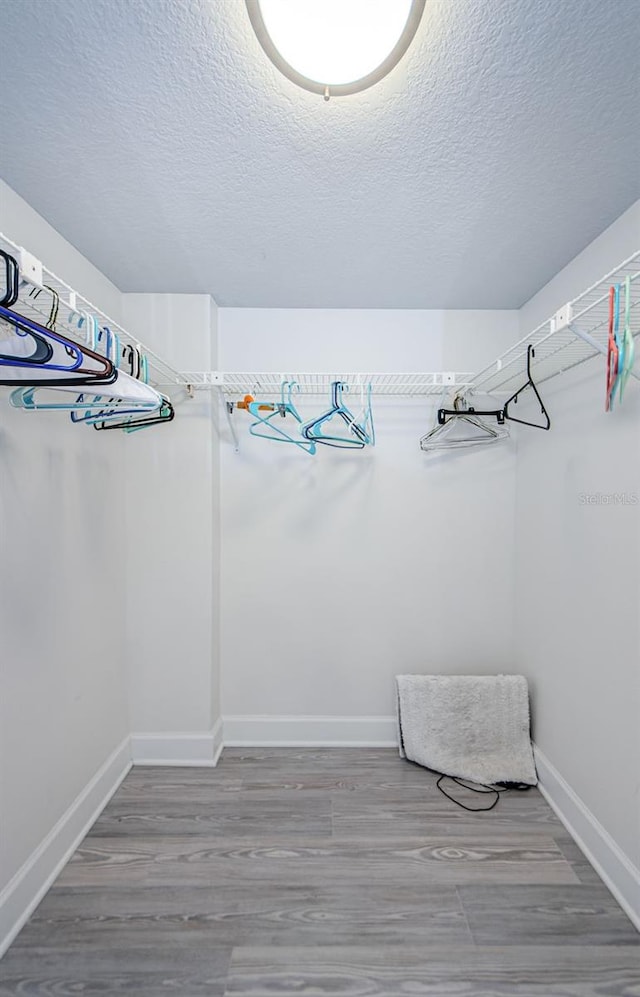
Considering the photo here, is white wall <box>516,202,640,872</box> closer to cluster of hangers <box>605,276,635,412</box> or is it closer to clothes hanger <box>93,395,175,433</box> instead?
cluster of hangers <box>605,276,635,412</box>

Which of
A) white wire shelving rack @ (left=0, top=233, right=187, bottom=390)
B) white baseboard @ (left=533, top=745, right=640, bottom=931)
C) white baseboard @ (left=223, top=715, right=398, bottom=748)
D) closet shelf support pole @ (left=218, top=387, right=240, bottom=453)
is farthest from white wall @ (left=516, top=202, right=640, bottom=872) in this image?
white wire shelving rack @ (left=0, top=233, right=187, bottom=390)

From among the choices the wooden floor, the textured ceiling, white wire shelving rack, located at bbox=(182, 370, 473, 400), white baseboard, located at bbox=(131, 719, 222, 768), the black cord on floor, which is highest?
the textured ceiling

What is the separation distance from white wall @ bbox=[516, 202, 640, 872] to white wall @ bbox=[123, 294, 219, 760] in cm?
161

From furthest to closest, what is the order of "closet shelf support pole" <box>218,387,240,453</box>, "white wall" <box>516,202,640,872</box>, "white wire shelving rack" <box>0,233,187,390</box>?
"closet shelf support pole" <box>218,387,240,453</box> → "white wall" <box>516,202,640,872</box> → "white wire shelving rack" <box>0,233,187,390</box>

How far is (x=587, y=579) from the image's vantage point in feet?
5.21

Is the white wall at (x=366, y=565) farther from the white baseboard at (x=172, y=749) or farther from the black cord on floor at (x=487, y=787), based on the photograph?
the black cord on floor at (x=487, y=787)

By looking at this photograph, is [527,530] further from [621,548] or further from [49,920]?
[49,920]

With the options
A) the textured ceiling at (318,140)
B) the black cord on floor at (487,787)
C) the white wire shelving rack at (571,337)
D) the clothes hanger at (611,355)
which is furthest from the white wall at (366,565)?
the clothes hanger at (611,355)

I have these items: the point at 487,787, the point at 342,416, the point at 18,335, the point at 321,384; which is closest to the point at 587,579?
the point at 487,787

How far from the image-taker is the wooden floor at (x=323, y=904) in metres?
1.16

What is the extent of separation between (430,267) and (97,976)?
268cm

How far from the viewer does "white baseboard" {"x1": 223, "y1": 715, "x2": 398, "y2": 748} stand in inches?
84.6

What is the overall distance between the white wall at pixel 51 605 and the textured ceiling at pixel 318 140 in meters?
0.37

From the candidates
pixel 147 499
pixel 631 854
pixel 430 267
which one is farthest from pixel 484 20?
pixel 631 854
